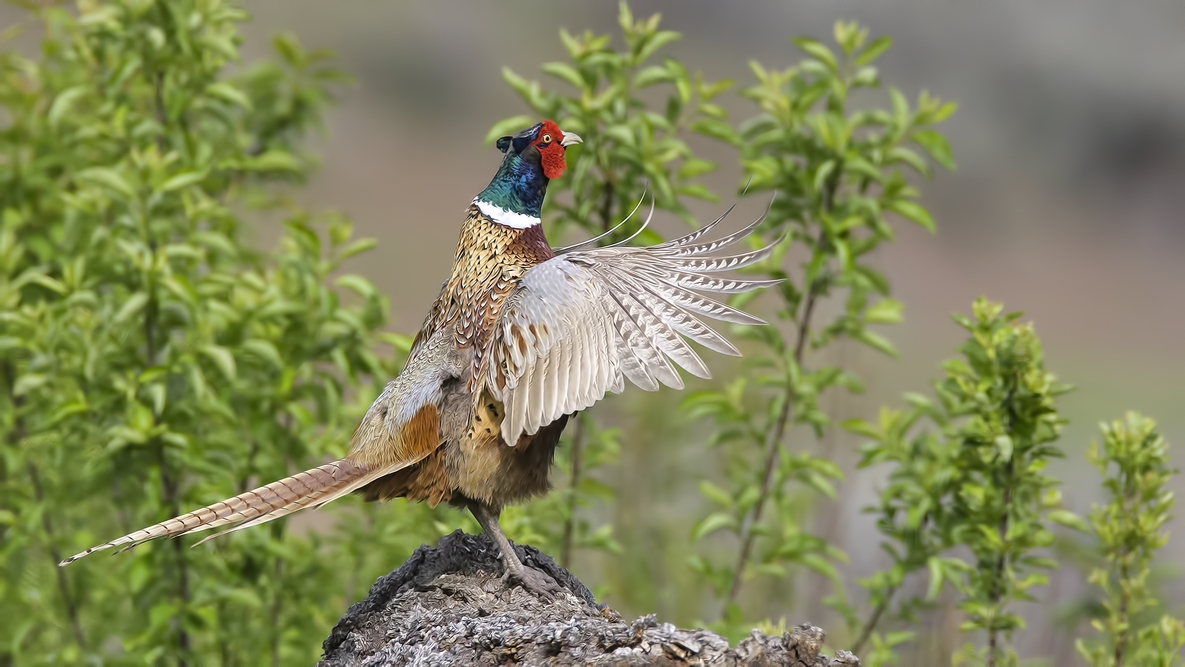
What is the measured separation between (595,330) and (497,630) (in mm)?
952

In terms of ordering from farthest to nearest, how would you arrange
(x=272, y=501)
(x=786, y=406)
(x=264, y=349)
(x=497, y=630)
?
(x=786, y=406) < (x=264, y=349) < (x=272, y=501) < (x=497, y=630)

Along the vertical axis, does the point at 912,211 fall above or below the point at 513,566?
above

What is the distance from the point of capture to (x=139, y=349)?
5.93 meters

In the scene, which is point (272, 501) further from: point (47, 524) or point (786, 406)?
point (47, 524)

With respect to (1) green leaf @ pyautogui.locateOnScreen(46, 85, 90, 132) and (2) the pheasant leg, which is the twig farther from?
(1) green leaf @ pyautogui.locateOnScreen(46, 85, 90, 132)

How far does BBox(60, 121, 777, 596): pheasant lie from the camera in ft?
11.5

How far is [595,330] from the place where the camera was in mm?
3607

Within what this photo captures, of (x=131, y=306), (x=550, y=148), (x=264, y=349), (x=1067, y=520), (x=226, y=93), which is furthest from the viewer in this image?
(x=226, y=93)

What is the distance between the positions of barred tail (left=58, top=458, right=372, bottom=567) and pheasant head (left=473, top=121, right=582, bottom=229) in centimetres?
99

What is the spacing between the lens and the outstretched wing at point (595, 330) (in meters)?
3.51

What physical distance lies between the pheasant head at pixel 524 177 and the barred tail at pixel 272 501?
3.26ft

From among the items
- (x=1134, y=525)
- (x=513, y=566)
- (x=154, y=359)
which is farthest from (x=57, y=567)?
(x=1134, y=525)

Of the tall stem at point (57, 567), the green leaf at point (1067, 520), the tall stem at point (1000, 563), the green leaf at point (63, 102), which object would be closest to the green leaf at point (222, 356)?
the tall stem at point (57, 567)

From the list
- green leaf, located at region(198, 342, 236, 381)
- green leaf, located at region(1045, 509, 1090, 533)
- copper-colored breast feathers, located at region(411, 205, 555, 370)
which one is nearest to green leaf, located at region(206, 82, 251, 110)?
green leaf, located at region(198, 342, 236, 381)
